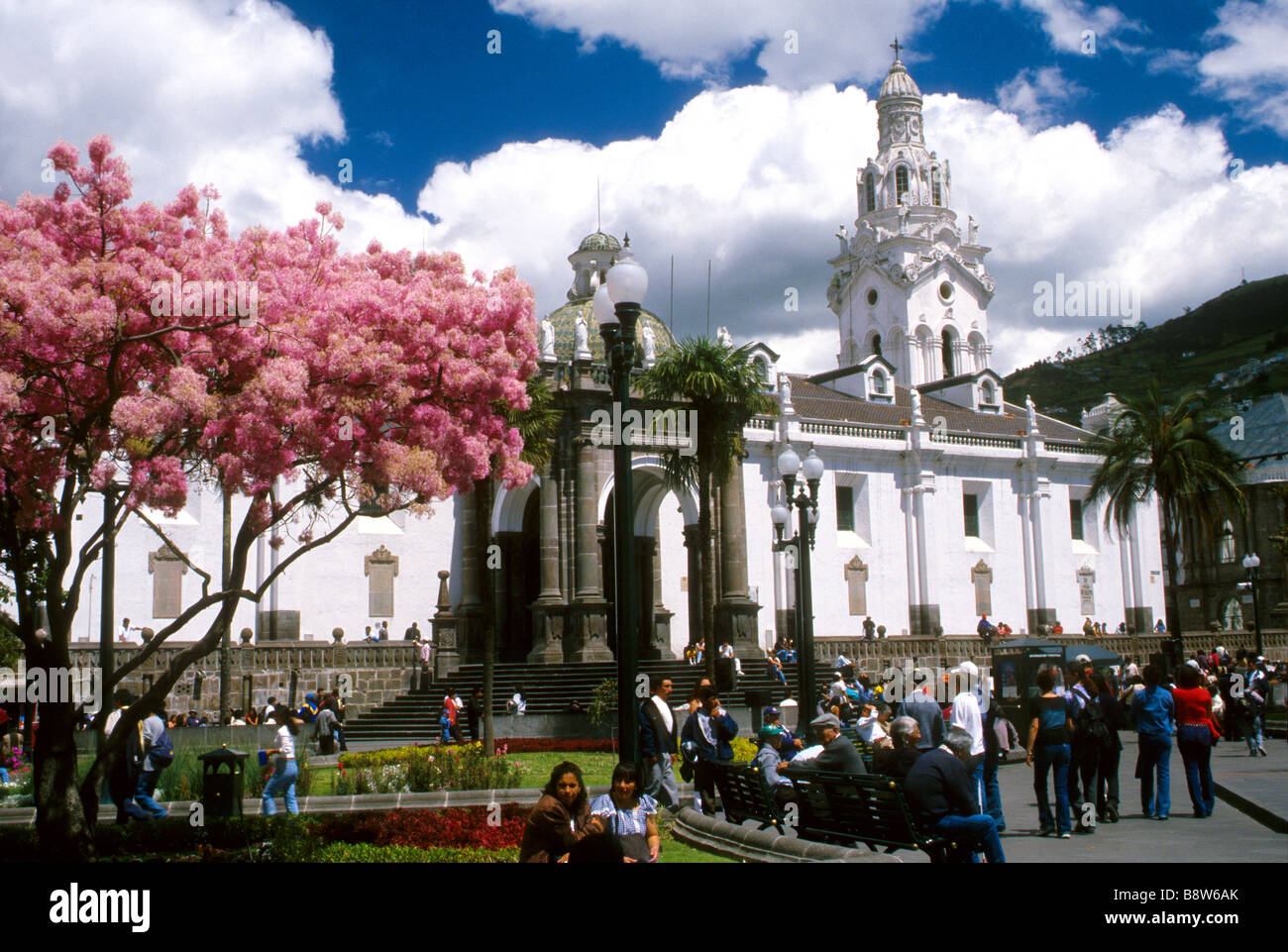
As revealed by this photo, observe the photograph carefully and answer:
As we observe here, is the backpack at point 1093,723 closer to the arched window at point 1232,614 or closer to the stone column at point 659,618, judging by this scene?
the stone column at point 659,618

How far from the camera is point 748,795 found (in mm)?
12609

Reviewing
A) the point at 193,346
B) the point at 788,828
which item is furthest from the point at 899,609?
the point at 193,346

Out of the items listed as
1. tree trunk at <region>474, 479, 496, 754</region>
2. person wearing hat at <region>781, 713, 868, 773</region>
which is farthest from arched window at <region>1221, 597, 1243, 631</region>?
person wearing hat at <region>781, 713, 868, 773</region>

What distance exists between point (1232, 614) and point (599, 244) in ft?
134

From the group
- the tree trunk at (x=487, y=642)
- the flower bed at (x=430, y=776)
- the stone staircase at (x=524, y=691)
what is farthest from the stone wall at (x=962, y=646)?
the flower bed at (x=430, y=776)

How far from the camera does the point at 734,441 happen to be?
25.9 meters

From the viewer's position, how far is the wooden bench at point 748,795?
12.1m

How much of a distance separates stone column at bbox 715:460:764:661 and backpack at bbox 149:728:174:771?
1995cm

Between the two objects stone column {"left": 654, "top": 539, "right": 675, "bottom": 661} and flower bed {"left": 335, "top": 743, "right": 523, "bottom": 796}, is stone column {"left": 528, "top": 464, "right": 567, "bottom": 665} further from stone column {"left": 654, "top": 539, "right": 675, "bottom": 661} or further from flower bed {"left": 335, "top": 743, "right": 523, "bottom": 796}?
flower bed {"left": 335, "top": 743, "right": 523, "bottom": 796}

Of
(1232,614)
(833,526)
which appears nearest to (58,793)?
(833,526)

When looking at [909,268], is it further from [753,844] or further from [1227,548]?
[753,844]
